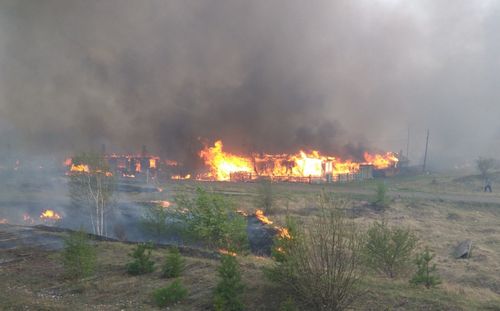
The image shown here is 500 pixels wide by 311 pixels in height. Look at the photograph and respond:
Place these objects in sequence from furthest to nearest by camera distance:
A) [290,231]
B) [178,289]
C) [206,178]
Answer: [206,178]
[178,289]
[290,231]

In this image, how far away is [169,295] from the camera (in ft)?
29.8

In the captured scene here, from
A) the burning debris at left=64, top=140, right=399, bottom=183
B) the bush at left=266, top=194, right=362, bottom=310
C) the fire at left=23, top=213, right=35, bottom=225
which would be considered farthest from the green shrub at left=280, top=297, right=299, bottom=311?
the burning debris at left=64, top=140, right=399, bottom=183

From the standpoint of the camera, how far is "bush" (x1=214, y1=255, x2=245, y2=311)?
8320 millimetres

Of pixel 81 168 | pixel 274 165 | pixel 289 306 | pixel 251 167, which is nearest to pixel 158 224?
pixel 81 168

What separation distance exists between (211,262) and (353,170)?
158ft

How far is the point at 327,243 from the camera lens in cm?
767

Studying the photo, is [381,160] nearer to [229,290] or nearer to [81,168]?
[81,168]

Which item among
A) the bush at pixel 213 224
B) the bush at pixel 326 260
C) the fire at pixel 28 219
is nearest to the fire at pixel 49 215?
the fire at pixel 28 219

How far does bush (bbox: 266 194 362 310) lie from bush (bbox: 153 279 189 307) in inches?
108

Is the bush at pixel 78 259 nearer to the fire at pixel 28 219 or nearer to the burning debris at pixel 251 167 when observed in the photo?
the fire at pixel 28 219

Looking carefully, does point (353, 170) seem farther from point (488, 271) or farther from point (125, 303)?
point (125, 303)

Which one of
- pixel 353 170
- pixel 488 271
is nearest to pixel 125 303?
pixel 488 271

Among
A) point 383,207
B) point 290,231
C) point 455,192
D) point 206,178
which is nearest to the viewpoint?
point 290,231

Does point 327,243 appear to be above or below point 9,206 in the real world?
above
